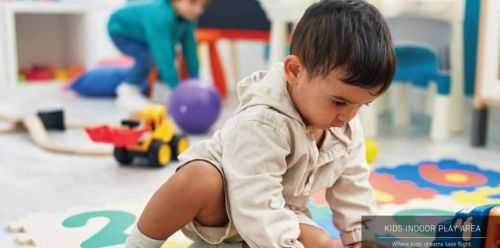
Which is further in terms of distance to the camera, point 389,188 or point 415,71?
point 415,71

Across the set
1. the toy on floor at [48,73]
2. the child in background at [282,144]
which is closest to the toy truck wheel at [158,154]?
the child in background at [282,144]

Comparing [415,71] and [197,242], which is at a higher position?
[415,71]

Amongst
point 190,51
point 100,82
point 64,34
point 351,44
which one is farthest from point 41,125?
point 64,34

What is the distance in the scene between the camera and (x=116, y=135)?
4.37 feet

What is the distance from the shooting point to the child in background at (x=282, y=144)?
0.66 m

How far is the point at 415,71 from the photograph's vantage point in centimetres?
172

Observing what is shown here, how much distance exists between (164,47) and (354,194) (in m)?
1.41

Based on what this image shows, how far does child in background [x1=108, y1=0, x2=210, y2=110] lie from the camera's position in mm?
2111

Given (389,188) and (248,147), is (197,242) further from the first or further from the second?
→ (389,188)

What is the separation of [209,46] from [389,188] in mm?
1619

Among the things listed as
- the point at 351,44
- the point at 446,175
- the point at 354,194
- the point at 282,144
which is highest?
the point at 351,44

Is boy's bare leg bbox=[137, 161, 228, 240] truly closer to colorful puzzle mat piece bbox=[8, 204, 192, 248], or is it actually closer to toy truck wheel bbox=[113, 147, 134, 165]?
colorful puzzle mat piece bbox=[8, 204, 192, 248]

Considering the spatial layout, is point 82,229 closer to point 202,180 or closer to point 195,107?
point 202,180

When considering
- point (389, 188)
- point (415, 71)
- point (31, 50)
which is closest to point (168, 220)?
point (389, 188)
